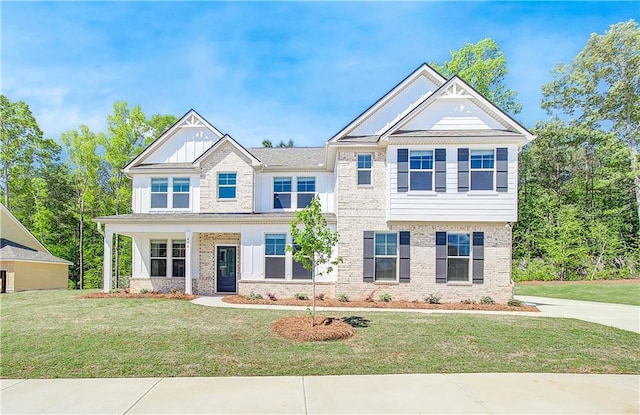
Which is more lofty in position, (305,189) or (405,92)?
(405,92)

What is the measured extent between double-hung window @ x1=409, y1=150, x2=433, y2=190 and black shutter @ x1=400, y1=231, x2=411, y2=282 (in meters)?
1.83

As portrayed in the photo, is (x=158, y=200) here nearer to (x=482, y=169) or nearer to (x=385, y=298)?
(x=385, y=298)

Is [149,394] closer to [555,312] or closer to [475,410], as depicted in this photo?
[475,410]

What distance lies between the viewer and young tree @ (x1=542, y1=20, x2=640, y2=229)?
23391 millimetres

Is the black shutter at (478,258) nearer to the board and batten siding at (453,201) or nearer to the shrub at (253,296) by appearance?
the board and batten siding at (453,201)

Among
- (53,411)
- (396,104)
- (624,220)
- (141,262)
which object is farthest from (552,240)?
(53,411)

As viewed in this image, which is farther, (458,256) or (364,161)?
(364,161)

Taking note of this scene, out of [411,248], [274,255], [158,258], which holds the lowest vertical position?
[158,258]

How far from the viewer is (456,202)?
13094 millimetres

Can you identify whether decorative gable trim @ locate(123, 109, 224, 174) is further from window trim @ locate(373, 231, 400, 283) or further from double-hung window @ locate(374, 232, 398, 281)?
double-hung window @ locate(374, 232, 398, 281)

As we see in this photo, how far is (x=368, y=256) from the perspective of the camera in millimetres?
13773

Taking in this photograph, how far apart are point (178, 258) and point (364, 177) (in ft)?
29.3

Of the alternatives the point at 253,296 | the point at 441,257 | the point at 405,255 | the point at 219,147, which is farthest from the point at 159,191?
the point at 441,257

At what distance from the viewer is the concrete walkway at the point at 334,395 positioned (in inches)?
190
